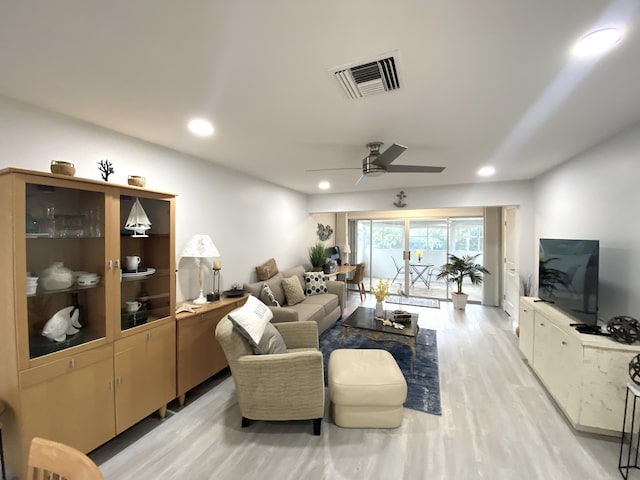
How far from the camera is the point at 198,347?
2.53 meters

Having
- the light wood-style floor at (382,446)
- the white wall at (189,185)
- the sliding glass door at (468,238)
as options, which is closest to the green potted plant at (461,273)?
the sliding glass door at (468,238)

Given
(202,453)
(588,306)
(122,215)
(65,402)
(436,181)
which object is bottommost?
(202,453)

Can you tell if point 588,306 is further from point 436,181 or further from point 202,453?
point 202,453

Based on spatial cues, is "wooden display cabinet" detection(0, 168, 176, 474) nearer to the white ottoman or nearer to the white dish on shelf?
the white dish on shelf

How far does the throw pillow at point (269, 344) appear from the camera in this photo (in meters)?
2.15

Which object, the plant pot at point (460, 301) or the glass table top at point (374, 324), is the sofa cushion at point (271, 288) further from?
the plant pot at point (460, 301)

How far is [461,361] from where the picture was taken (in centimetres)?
323

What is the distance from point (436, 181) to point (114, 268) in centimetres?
419

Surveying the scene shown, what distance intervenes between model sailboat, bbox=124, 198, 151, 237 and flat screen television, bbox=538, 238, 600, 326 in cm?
377

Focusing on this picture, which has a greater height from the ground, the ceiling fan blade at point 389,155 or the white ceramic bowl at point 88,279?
the ceiling fan blade at point 389,155

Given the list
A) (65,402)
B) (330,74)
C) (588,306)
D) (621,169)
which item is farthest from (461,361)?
(65,402)

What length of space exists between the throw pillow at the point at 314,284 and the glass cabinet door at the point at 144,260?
265cm

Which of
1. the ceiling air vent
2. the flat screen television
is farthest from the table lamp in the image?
the flat screen television

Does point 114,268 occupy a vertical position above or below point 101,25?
below
